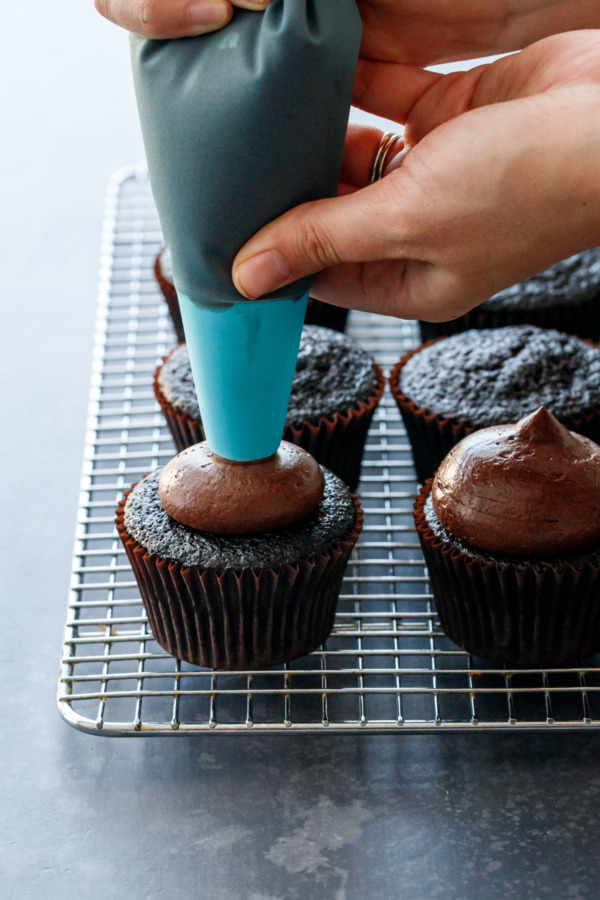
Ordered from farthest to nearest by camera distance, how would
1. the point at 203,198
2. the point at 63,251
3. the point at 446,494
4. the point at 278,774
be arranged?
the point at 63,251 → the point at 446,494 → the point at 278,774 → the point at 203,198

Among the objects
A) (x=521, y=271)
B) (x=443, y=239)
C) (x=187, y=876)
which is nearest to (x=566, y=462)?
(x=521, y=271)

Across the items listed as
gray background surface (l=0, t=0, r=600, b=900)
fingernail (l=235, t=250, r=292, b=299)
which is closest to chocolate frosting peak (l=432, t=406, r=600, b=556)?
gray background surface (l=0, t=0, r=600, b=900)

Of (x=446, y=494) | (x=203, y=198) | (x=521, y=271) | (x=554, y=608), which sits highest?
(x=203, y=198)

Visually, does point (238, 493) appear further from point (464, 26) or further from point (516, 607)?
point (464, 26)

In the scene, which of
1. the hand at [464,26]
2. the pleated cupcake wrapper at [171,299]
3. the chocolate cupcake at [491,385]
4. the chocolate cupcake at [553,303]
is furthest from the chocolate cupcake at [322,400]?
the hand at [464,26]

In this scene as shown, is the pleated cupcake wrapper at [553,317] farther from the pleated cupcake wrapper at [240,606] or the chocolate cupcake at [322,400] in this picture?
the pleated cupcake wrapper at [240,606]

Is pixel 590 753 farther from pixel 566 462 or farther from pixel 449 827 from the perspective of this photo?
pixel 566 462
